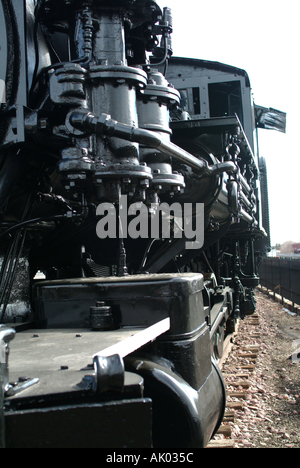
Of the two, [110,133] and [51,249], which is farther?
[51,249]

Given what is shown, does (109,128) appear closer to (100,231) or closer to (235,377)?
(100,231)

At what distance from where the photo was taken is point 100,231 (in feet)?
10.9

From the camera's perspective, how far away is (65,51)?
11.8 feet

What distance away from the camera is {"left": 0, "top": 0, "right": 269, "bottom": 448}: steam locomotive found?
129 centimetres

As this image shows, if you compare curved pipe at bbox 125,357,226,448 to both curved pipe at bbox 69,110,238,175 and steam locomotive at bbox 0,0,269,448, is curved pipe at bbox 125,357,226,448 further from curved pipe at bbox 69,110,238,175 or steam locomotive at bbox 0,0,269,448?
curved pipe at bbox 69,110,238,175

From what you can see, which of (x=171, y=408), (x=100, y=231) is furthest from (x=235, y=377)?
(x=171, y=408)

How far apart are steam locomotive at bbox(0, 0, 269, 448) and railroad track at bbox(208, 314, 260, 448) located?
0.64 meters

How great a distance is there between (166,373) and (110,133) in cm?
140

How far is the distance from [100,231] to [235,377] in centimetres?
316

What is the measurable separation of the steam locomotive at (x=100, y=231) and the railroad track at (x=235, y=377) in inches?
25.3

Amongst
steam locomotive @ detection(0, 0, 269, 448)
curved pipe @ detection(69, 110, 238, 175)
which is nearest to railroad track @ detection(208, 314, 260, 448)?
steam locomotive @ detection(0, 0, 269, 448)
